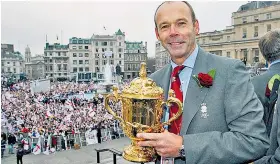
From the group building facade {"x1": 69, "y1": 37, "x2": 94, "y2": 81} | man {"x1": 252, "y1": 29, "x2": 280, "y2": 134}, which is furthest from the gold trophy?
building facade {"x1": 69, "y1": 37, "x2": 94, "y2": 81}

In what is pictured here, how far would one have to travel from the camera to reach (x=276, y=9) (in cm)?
3656

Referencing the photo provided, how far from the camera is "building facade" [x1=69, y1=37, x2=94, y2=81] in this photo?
83.8m

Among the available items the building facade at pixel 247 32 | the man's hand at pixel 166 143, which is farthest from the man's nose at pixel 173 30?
the building facade at pixel 247 32

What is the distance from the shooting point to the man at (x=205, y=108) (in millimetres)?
1430

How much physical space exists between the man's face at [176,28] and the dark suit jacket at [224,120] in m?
0.18

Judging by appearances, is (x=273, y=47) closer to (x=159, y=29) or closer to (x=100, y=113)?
(x=159, y=29)

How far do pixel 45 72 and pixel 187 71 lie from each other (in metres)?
96.5

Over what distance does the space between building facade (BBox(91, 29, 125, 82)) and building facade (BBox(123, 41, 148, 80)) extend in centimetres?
289

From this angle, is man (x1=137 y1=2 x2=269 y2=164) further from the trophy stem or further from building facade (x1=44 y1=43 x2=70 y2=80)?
building facade (x1=44 y1=43 x2=70 y2=80)

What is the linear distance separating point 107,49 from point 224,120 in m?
82.1

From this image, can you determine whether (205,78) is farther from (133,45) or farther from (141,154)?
(133,45)

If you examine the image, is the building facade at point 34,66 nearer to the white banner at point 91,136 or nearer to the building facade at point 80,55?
the building facade at point 80,55

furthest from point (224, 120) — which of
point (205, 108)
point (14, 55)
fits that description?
point (14, 55)

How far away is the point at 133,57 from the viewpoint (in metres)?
89.6
